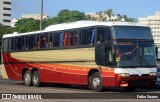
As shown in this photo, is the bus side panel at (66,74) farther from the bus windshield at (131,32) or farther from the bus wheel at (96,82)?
the bus windshield at (131,32)

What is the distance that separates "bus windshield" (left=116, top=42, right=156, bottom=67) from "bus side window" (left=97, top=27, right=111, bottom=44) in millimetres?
733

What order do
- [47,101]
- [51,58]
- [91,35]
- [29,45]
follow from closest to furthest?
[47,101] → [91,35] → [51,58] → [29,45]

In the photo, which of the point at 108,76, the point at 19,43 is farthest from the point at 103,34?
the point at 19,43

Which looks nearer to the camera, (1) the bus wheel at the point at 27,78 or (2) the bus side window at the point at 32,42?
(2) the bus side window at the point at 32,42

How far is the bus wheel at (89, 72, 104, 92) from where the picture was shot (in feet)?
70.7

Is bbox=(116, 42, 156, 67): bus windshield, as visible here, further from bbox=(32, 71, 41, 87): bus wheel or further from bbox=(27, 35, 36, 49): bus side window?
bbox=(27, 35, 36, 49): bus side window

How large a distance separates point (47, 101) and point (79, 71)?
7.18 m

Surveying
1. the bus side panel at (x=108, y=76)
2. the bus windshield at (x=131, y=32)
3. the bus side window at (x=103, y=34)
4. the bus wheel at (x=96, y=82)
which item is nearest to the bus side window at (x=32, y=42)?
the bus wheel at (x=96, y=82)

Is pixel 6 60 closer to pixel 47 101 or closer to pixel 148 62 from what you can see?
pixel 148 62

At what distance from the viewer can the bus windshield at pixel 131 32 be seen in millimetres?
21125

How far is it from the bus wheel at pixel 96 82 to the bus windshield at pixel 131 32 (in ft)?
7.28

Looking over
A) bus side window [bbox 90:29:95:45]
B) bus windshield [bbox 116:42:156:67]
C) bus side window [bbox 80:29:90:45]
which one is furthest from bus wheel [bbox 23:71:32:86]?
bus windshield [bbox 116:42:156:67]

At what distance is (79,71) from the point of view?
23047mm

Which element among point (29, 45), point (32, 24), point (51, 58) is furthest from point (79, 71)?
point (32, 24)
